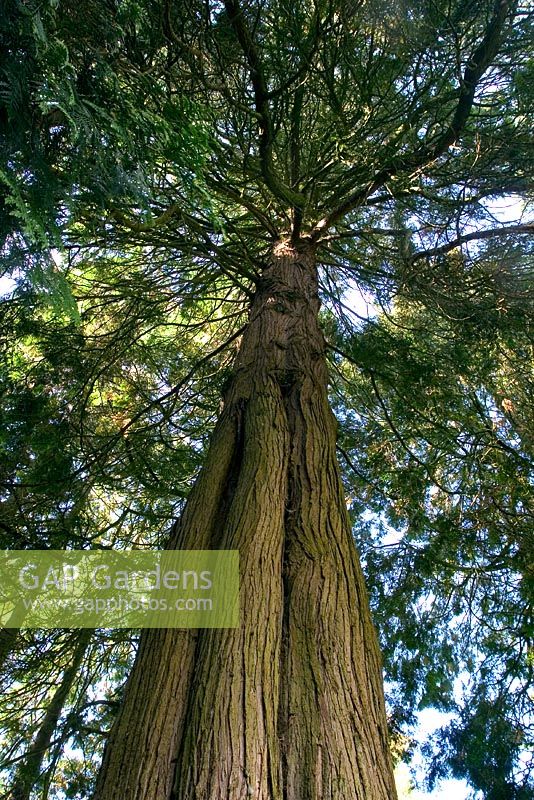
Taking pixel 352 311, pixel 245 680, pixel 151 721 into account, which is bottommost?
pixel 151 721

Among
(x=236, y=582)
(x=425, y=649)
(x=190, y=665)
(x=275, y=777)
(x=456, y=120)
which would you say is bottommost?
(x=275, y=777)

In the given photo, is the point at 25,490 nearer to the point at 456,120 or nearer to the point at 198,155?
the point at 198,155

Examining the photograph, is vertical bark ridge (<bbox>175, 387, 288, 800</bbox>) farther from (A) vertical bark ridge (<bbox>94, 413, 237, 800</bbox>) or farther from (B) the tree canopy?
(B) the tree canopy

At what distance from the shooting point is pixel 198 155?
1.94 meters

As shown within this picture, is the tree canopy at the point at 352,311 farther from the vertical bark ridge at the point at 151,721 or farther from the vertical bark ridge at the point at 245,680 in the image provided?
the vertical bark ridge at the point at 151,721

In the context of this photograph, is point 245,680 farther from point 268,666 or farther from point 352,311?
point 352,311

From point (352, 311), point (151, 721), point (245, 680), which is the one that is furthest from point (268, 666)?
point (352, 311)

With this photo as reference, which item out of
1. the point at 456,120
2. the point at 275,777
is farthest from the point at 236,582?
the point at 456,120

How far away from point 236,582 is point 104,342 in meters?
3.11

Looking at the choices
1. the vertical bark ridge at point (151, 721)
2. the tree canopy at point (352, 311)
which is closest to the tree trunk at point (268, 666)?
the vertical bark ridge at point (151, 721)

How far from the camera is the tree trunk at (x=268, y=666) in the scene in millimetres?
1282

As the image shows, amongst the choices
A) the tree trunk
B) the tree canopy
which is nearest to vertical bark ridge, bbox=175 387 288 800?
the tree trunk

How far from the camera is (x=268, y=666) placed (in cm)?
149

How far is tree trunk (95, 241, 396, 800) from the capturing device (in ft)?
4.21
